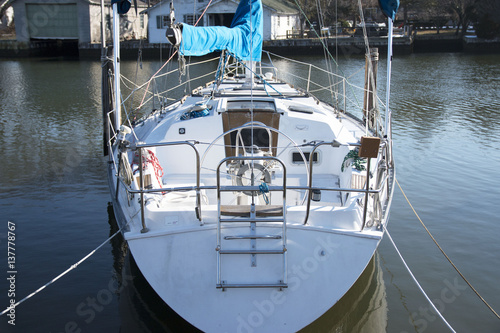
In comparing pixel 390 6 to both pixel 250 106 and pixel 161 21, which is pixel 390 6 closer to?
pixel 250 106

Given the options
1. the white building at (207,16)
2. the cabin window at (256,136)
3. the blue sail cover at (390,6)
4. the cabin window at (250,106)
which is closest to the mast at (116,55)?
the cabin window at (250,106)

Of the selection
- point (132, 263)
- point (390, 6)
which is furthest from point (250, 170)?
point (390, 6)

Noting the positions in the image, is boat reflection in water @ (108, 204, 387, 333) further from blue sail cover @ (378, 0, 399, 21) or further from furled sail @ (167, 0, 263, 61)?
blue sail cover @ (378, 0, 399, 21)

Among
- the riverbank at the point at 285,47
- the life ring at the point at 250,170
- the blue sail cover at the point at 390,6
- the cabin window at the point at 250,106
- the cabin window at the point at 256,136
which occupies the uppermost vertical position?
the riverbank at the point at 285,47

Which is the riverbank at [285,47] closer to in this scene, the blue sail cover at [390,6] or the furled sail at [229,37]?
the furled sail at [229,37]

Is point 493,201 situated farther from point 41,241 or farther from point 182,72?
point 41,241

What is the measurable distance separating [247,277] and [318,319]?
1509mm

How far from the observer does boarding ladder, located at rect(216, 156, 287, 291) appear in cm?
504

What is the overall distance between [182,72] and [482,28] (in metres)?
40.0

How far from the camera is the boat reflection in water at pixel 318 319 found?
5945mm

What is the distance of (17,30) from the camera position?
40344mm

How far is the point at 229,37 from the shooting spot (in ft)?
26.8

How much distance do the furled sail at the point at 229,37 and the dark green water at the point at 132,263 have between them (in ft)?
10.7

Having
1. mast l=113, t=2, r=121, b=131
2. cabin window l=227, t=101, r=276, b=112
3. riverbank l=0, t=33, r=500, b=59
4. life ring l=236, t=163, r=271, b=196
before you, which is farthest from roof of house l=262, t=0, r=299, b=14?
life ring l=236, t=163, r=271, b=196
